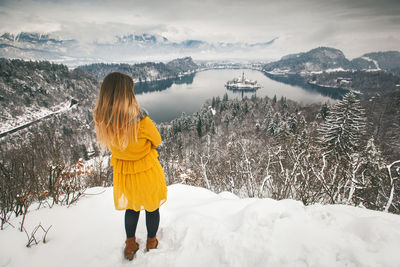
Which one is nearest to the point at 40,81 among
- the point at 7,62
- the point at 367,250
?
the point at 7,62

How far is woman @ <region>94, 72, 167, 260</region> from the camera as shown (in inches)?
76.1

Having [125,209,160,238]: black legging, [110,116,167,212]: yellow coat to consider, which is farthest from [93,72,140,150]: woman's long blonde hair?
[125,209,160,238]: black legging

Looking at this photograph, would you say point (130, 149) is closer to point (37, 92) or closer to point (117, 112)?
point (117, 112)

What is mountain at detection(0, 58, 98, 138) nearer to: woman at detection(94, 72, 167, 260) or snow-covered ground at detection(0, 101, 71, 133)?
snow-covered ground at detection(0, 101, 71, 133)

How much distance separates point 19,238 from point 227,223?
2973mm

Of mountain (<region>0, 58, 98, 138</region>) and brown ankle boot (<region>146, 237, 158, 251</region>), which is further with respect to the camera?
mountain (<region>0, 58, 98, 138</region>)

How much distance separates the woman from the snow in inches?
15.7

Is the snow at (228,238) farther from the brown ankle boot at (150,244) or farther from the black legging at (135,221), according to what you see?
the black legging at (135,221)

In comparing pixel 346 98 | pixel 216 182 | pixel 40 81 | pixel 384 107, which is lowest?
pixel 216 182

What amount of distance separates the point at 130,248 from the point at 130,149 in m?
1.44

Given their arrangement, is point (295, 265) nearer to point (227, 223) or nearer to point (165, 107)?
point (227, 223)

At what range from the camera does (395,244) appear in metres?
1.69

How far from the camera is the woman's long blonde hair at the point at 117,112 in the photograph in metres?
1.92

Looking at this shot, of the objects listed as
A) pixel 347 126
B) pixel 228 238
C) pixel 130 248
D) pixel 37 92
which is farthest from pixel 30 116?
pixel 347 126
